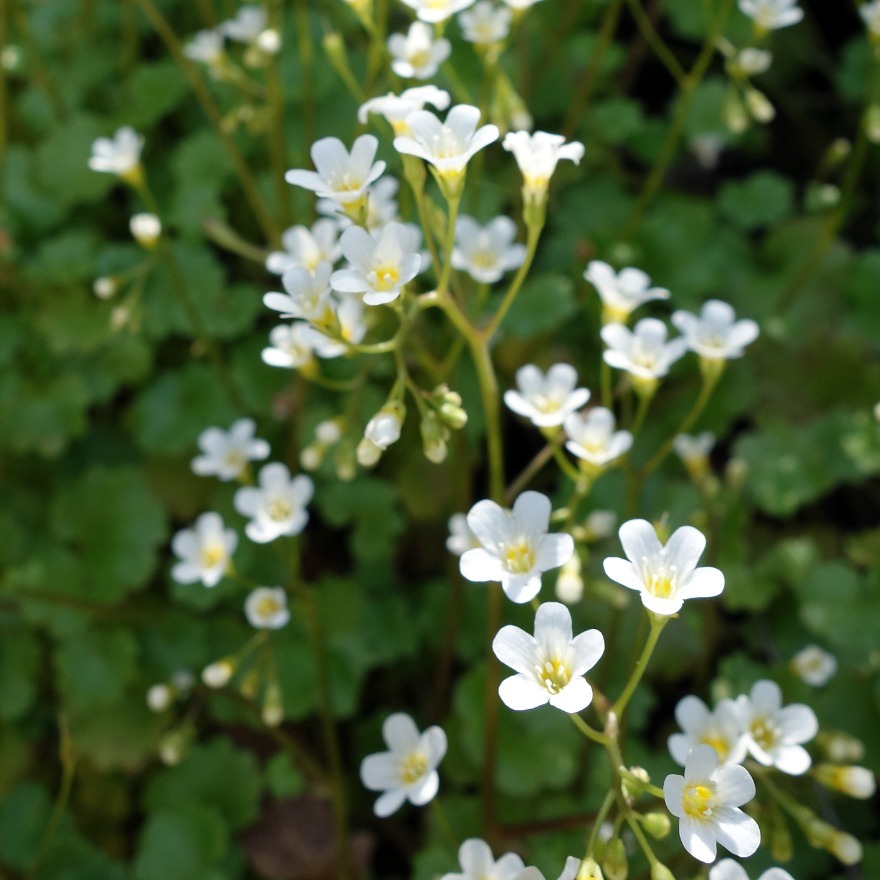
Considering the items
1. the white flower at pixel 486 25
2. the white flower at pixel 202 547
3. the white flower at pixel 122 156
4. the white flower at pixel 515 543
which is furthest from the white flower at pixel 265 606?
the white flower at pixel 486 25

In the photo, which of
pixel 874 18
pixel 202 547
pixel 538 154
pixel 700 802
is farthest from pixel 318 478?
pixel 874 18

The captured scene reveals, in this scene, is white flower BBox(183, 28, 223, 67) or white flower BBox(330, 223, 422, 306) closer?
white flower BBox(330, 223, 422, 306)

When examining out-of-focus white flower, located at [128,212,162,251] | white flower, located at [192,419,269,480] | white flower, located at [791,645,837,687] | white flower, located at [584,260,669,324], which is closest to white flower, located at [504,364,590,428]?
white flower, located at [584,260,669,324]

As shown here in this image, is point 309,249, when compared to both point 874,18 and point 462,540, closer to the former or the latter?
point 462,540

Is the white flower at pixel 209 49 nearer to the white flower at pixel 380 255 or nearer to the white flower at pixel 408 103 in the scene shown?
the white flower at pixel 408 103

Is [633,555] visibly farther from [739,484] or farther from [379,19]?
[379,19]

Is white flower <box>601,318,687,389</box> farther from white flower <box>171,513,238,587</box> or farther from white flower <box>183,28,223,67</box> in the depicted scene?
white flower <box>183,28,223,67</box>
